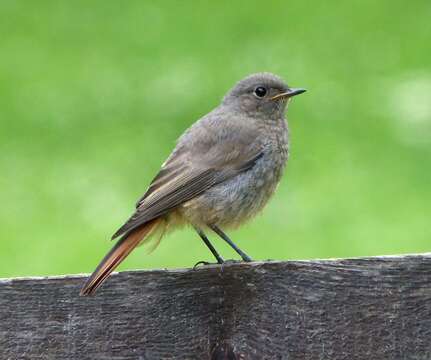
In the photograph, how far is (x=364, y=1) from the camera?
48.8ft

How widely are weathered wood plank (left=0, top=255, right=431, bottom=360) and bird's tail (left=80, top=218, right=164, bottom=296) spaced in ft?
0.19

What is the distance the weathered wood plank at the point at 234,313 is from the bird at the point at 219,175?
1055mm

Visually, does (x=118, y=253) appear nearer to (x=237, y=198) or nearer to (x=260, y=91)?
(x=237, y=198)

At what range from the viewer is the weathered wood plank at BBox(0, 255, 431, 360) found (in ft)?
12.0

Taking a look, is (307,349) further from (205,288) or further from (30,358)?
(30,358)

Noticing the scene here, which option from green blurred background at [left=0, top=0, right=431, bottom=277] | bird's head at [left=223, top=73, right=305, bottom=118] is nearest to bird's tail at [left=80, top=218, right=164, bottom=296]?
bird's head at [left=223, top=73, right=305, bottom=118]

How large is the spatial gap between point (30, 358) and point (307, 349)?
0.87m

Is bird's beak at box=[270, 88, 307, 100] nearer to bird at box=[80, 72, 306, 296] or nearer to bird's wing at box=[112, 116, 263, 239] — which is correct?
bird at box=[80, 72, 306, 296]

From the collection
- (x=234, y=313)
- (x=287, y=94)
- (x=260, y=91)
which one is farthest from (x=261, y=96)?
(x=234, y=313)

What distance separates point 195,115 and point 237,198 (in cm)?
621

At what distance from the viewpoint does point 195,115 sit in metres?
12.1

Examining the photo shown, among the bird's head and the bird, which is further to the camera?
the bird's head

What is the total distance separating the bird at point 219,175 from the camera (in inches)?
216

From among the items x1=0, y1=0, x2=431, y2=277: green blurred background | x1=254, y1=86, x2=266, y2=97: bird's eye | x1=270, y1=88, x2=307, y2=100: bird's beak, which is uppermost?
x1=0, y1=0, x2=431, y2=277: green blurred background
